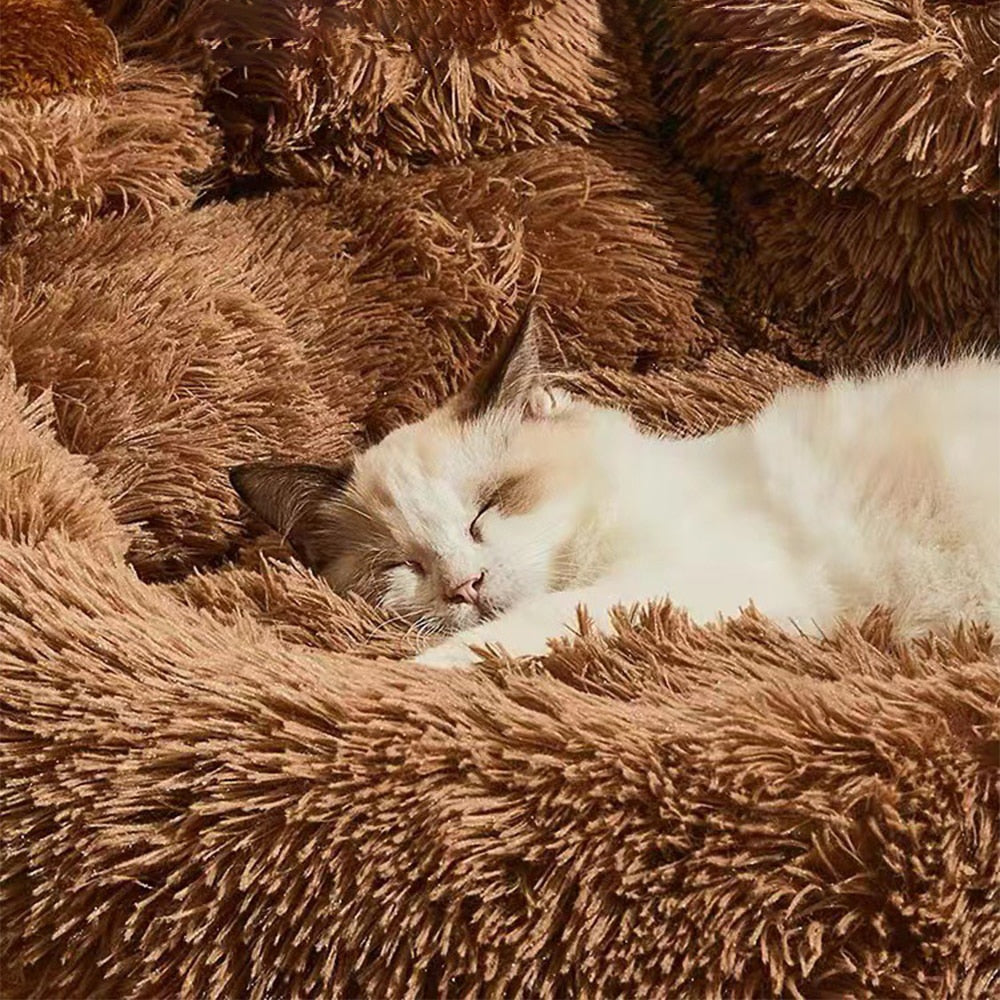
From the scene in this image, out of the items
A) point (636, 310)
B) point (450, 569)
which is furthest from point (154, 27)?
point (450, 569)

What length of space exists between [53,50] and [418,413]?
58 cm

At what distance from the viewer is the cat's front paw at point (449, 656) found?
971mm

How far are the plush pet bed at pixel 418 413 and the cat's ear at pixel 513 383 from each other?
220 mm

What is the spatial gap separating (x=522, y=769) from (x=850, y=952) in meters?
0.22

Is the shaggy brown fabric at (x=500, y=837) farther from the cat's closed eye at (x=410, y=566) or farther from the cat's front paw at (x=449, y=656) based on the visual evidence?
the cat's closed eye at (x=410, y=566)

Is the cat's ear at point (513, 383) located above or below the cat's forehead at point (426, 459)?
above

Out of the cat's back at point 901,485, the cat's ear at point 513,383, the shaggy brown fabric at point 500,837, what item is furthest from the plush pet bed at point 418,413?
the cat's ear at point 513,383

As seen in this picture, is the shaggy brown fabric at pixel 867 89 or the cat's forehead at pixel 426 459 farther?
the shaggy brown fabric at pixel 867 89

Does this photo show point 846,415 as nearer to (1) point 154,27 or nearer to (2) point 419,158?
(2) point 419,158

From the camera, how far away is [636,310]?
1.53 metres

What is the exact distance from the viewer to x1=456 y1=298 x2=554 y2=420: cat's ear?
123 cm

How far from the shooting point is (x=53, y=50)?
4.32 ft

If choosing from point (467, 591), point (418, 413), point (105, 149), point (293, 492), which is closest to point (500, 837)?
point (467, 591)

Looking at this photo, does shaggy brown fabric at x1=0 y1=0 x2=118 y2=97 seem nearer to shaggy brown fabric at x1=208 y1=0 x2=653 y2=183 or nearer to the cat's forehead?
shaggy brown fabric at x1=208 y1=0 x2=653 y2=183
